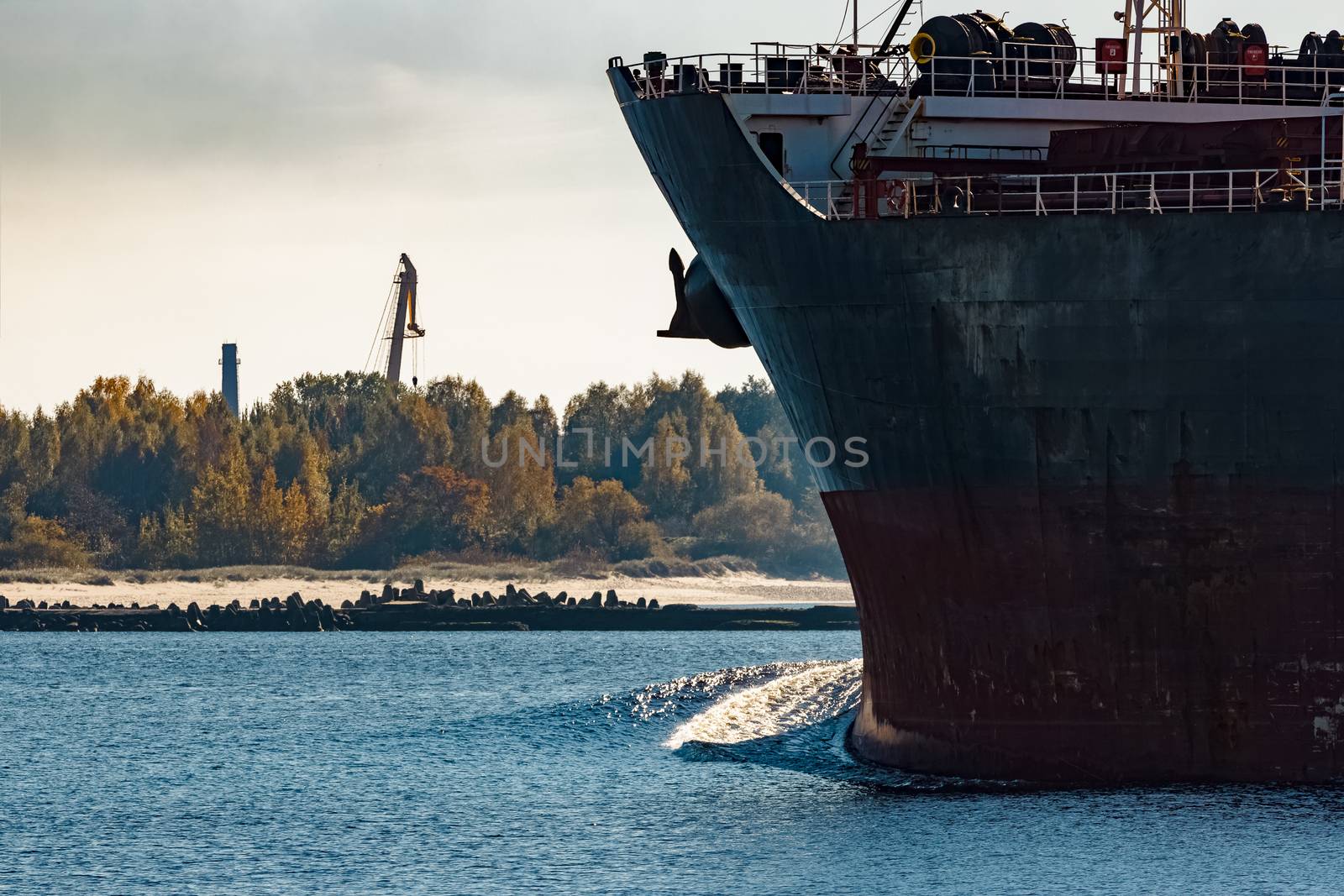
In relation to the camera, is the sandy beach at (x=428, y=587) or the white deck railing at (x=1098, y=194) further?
the sandy beach at (x=428, y=587)

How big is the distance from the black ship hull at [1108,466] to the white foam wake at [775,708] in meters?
11.5

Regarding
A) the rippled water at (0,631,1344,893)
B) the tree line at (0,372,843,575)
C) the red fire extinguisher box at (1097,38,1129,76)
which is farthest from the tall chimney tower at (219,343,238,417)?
the red fire extinguisher box at (1097,38,1129,76)

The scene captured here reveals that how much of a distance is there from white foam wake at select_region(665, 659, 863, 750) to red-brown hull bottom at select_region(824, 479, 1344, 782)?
1142cm

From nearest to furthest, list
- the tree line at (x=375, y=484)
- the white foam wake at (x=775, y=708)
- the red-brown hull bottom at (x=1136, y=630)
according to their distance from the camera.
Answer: the red-brown hull bottom at (x=1136, y=630) → the white foam wake at (x=775, y=708) → the tree line at (x=375, y=484)

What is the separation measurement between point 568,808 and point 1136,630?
9.81m

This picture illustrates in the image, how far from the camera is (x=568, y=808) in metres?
31.8

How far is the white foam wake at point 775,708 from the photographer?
135 feet

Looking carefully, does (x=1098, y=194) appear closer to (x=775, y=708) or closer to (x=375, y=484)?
(x=775, y=708)

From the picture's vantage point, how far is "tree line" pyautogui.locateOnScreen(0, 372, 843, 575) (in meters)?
119

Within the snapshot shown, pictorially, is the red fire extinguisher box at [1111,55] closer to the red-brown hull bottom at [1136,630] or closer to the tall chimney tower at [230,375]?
the red-brown hull bottom at [1136,630]

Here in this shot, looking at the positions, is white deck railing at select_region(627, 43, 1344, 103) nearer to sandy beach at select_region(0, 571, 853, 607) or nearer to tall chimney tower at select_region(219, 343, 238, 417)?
sandy beach at select_region(0, 571, 853, 607)

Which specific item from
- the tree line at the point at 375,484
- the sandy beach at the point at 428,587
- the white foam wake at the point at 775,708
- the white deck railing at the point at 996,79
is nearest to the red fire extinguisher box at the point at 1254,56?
the white deck railing at the point at 996,79

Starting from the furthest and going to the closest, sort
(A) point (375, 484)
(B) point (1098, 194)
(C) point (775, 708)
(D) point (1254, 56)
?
(A) point (375, 484) < (C) point (775, 708) < (D) point (1254, 56) < (B) point (1098, 194)

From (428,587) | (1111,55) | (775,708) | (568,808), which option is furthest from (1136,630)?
(428,587)
